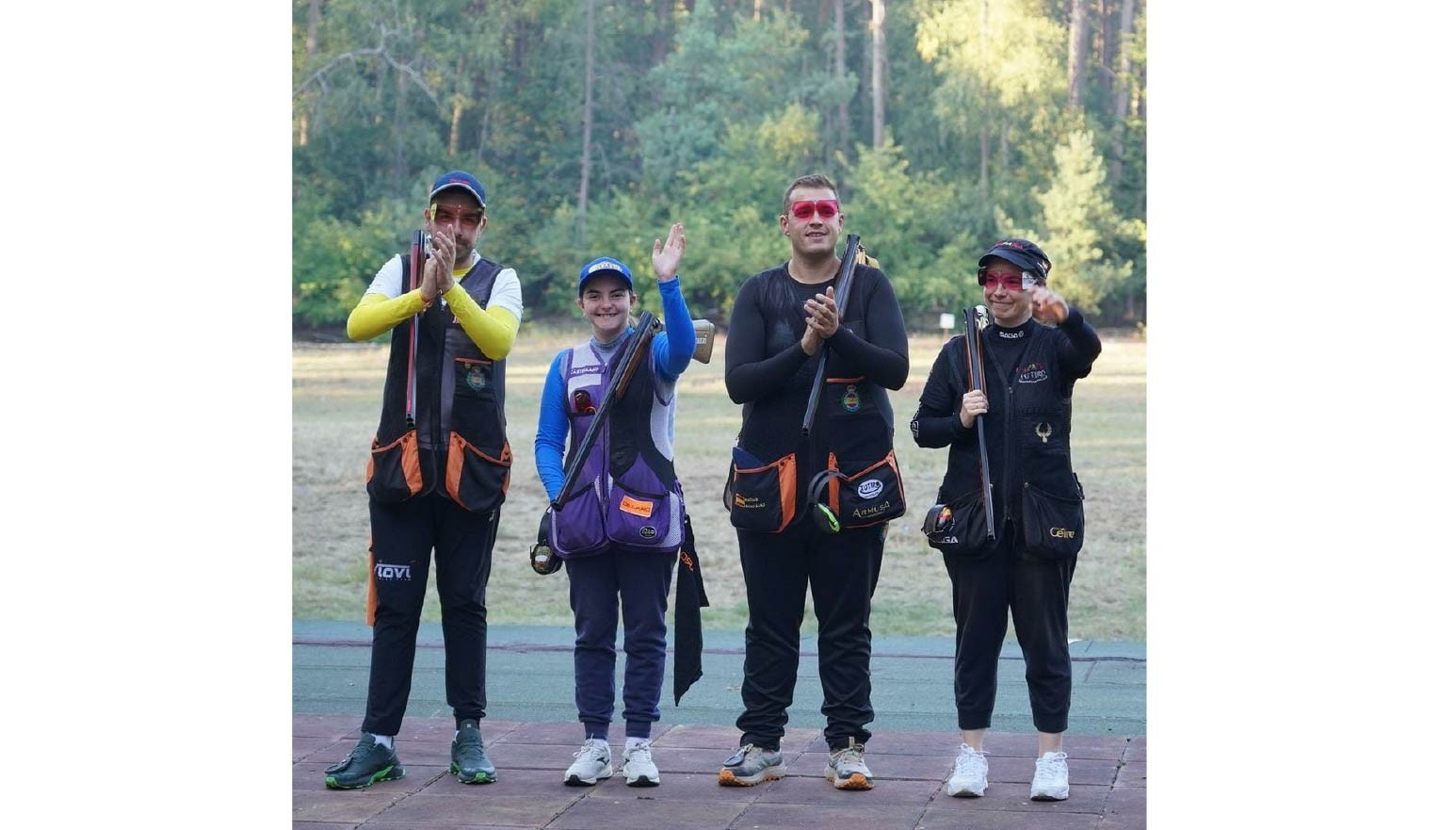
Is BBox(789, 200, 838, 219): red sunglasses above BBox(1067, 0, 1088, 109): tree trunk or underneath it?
underneath

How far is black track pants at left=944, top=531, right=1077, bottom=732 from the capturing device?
14.6 ft

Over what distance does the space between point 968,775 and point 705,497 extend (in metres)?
8.15

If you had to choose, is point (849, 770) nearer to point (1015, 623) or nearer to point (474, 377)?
point (1015, 623)

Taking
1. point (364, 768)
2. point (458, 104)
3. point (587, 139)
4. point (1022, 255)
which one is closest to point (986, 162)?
Answer: point (587, 139)

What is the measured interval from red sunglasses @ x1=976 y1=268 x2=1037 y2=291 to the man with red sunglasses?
0.27m

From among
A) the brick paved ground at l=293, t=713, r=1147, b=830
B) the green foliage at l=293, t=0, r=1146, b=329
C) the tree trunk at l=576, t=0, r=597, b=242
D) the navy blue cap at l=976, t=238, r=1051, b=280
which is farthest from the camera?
the tree trunk at l=576, t=0, r=597, b=242

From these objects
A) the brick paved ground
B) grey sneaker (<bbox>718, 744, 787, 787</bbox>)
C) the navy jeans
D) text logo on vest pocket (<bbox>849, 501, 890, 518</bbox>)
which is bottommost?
the brick paved ground

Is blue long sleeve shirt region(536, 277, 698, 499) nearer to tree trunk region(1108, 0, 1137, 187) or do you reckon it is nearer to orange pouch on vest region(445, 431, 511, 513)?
orange pouch on vest region(445, 431, 511, 513)

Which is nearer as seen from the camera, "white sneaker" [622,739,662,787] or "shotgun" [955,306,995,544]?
"shotgun" [955,306,995,544]

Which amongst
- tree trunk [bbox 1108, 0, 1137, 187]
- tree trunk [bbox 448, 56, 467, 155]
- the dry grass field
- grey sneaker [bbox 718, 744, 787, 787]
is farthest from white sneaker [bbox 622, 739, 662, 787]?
tree trunk [bbox 448, 56, 467, 155]

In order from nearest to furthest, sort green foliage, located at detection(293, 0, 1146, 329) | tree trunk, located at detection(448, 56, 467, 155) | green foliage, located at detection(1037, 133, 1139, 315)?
green foliage, located at detection(1037, 133, 1139, 315) → green foliage, located at detection(293, 0, 1146, 329) → tree trunk, located at detection(448, 56, 467, 155)

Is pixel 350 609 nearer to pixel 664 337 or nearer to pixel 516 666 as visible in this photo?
pixel 516 666

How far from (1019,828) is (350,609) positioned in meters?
5.21
